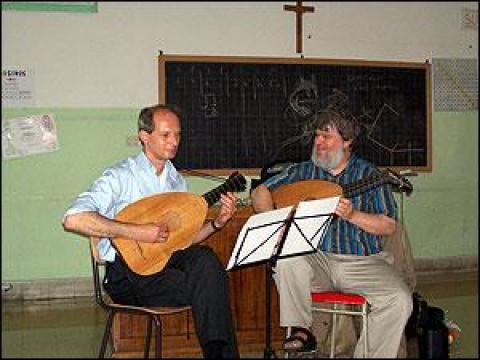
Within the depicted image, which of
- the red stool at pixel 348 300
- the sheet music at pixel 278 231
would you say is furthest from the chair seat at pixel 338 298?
the sheet music at pixel 278 231

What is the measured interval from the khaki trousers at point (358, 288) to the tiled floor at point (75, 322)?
432 millimetres

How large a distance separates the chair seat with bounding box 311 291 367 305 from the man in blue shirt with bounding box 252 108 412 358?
31 millimetres

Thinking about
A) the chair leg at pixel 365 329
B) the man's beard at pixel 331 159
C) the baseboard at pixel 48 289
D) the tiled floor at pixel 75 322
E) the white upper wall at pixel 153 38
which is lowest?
the tiled floor at pixel 75 322

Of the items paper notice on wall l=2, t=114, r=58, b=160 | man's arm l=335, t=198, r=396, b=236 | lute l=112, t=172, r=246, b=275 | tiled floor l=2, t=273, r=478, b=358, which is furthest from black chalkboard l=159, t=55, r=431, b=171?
man's arm l=335, t=198, r=396, b=236

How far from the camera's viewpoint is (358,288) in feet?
8.84

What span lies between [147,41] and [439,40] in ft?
7.37

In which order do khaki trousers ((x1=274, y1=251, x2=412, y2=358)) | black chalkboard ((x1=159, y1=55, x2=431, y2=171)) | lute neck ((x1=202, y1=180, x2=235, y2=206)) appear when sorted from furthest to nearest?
black chalkboard ((x1=159, y1=55, x2=431, y2=171)) < lute neck ((x1=202, y1=180, x2=235, y2=206)) < khaki trousers ((x1=274, y1=251, x2=412, y2=358))

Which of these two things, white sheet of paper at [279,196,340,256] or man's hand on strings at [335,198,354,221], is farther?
man's hand on strings at [335,198,354,221]

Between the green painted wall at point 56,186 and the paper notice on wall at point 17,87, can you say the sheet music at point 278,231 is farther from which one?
the paper notice on wall at point 17,87

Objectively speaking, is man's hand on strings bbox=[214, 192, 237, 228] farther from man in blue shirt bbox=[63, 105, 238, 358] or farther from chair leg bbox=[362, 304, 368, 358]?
chair leg bbox=[362, 304, 368, 358]

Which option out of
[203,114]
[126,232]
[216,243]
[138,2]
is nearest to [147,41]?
[138,2]

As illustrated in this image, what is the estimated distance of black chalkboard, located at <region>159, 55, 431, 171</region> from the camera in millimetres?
4281

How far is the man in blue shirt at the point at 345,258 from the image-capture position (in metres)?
2.60

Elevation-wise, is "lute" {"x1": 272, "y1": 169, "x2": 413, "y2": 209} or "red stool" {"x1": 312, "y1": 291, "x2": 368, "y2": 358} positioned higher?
"lute" {"x1": 272, "y1": 169, "x2": 413, "y2": 209}
